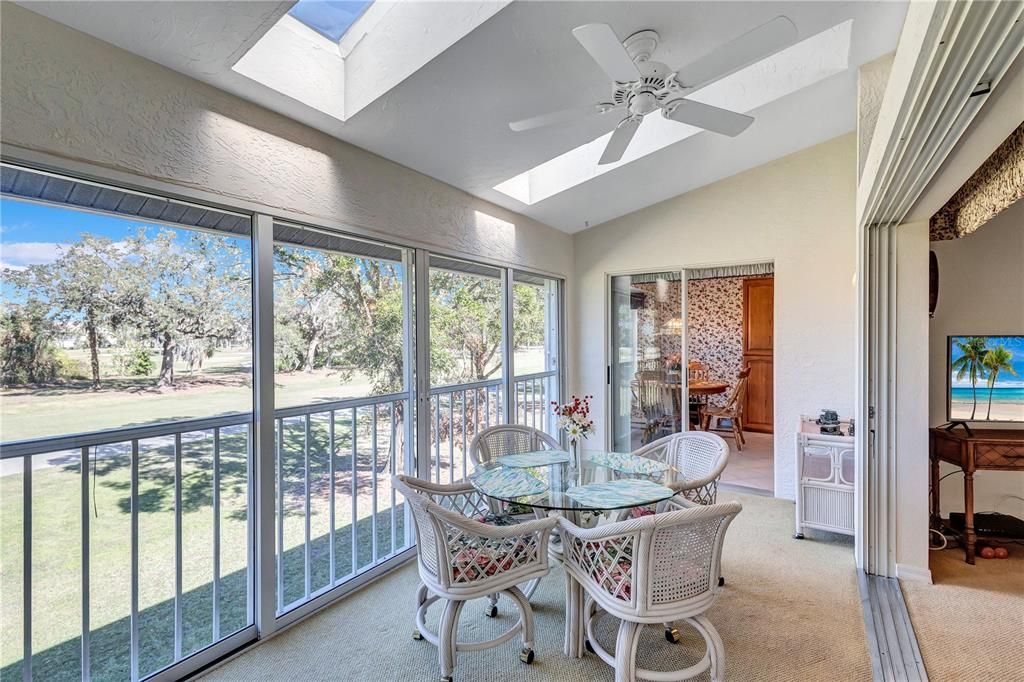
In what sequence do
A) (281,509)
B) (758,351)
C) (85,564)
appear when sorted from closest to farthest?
1. (85,564)
2. (281,509)
3. (758,351)

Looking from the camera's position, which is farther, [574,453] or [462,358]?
[462,358]

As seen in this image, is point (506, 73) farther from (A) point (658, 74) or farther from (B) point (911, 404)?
(B) point (911, 404)

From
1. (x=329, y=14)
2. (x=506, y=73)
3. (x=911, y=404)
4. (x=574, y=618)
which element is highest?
(x=329, y=14)

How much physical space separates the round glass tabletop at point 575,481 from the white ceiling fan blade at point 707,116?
5.52ft

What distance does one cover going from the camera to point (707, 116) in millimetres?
2113

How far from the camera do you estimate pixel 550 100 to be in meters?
2.48

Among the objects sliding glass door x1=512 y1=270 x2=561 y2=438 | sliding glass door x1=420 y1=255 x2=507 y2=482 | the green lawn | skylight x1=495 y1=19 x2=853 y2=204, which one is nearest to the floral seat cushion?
the green lawn

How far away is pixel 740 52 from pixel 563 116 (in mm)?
Answer: 696

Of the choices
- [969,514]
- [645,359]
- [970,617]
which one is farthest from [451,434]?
[969,514]

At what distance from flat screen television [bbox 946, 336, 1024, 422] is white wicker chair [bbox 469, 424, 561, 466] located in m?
2.71

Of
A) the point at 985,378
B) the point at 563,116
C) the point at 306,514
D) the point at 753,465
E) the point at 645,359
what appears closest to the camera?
the point at 563,116

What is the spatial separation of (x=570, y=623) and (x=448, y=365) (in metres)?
1.95

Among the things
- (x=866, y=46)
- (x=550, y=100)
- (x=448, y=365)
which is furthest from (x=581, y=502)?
(x=866, y=46)

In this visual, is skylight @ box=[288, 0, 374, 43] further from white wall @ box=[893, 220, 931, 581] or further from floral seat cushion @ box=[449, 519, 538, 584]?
white wall @ box=[893, 220, 931, 581]
